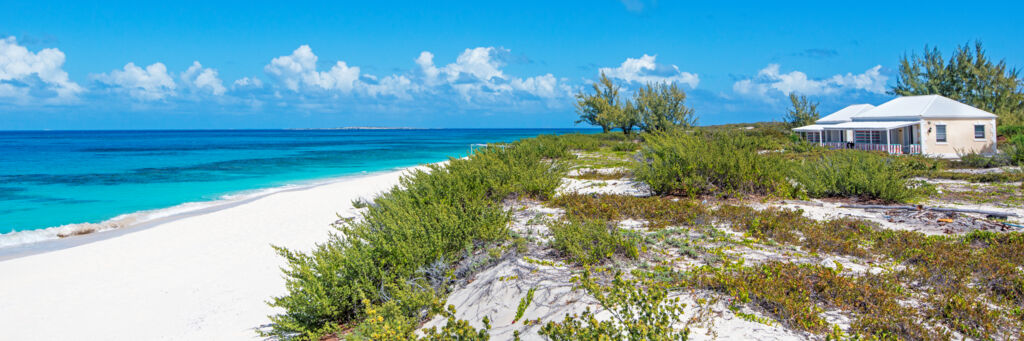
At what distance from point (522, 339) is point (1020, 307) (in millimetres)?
3896

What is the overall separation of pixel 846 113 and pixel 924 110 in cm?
929

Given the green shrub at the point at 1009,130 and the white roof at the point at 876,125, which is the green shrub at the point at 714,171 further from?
the green shrub at the point at 1009,130

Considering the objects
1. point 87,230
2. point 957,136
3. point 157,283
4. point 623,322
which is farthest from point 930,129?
point 87,230

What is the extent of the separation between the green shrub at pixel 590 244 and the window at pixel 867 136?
27.1 metres

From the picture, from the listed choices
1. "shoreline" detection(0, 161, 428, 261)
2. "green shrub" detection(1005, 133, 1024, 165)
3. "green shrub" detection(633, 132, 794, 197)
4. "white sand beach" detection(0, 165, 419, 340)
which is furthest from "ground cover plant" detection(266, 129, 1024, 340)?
"green shrub" detection(1005, 133, 1024, 165)

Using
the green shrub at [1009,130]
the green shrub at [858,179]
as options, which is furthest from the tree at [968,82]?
the green shrub at [858,179]

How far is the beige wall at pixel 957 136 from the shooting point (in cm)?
2525

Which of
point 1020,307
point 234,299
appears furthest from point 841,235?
point 234,299

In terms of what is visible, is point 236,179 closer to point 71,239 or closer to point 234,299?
point 71,239

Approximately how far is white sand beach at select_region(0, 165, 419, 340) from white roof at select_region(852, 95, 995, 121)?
88.3 feet

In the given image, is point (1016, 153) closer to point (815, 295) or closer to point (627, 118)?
point (815, 295)

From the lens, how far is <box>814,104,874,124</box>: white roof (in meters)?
33.7

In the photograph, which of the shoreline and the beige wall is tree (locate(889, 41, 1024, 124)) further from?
the shoreline

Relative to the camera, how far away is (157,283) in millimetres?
8031
